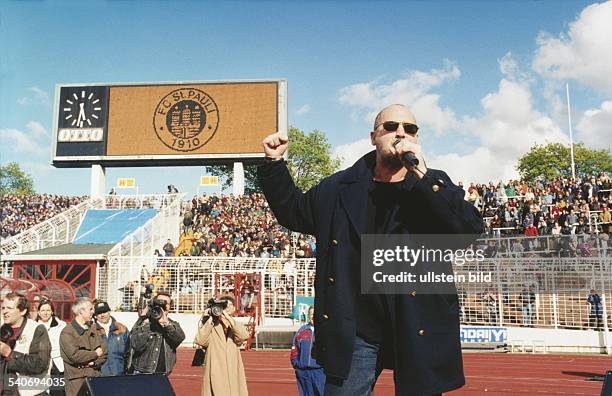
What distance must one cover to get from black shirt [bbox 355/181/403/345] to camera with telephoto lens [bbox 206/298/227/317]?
5.36 metres

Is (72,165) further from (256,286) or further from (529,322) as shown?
A: (529,322)

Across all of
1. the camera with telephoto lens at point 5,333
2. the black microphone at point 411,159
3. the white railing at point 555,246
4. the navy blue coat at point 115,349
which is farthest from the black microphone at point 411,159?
the white railing at point 555,246

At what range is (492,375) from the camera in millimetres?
13445

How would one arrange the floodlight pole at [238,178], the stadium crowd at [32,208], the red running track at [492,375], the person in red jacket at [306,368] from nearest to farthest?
the person in red jacket at [306,368], the red running track at [492,375], the stadium crowd at [32,208], the floodlight pole at [238,178]

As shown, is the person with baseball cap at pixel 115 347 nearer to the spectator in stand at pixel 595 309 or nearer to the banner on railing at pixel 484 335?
the banner on railing at pixel 484 335

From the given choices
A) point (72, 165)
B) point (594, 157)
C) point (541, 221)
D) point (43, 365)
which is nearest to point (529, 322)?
point (541, 221)

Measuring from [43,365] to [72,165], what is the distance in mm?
36585

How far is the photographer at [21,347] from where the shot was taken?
192 inches

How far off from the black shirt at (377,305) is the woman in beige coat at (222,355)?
17.1ft

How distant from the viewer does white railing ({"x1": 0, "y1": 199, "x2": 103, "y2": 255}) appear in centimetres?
2712

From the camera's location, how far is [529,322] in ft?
60.1

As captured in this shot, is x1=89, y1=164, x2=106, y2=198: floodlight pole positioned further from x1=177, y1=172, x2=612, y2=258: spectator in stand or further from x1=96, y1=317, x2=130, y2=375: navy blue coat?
x1=96, y1=317, x2=130, y2=375: navy blue coat

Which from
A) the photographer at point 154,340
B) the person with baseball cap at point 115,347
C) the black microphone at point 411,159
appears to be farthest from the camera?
the person with baseball cap at point 115,347

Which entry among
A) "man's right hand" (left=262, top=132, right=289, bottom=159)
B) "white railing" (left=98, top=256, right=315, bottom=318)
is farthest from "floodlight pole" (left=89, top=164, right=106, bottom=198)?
"man's right hand" (left=262, top=132, right=289, bottom=159)
